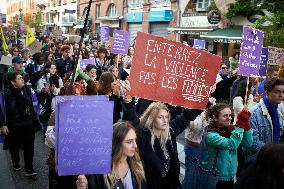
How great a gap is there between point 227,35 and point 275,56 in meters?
11.1

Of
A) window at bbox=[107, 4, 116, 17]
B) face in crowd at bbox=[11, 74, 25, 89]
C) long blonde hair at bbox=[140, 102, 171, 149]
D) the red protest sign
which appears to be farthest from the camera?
window at bbox=[107, 4, 116, 17]

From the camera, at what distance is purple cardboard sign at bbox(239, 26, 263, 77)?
4.62 metres

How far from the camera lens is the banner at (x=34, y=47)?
10938 mm

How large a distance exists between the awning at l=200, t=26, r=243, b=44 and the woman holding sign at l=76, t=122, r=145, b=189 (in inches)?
602

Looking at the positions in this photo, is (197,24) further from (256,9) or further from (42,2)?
(42,2)

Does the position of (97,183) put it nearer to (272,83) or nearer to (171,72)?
(171,72)

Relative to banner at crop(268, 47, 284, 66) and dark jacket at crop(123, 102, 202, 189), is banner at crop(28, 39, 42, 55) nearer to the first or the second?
banner at crop(268, 47, 284, 66)

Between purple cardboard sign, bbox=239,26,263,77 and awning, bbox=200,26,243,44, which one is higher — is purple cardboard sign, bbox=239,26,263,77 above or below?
below

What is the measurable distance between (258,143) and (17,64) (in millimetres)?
5385

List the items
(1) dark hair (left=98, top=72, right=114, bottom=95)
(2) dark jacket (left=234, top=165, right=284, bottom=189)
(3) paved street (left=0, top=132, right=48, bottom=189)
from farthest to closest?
(3) paved street (left=0, top=132, right=48, bottom=189) < (1) dark hair (left=98, top=72, right=114, bottom=95) < (2) dark jacket (left=234, top=165, right=284, bottom=189)

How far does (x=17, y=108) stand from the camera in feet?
17.9

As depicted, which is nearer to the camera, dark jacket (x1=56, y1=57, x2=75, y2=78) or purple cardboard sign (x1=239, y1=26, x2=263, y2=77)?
purple cardboard sign (x1=239, y1=26, x2=263, y2=77)

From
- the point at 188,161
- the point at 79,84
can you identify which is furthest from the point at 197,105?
the point at 79,84

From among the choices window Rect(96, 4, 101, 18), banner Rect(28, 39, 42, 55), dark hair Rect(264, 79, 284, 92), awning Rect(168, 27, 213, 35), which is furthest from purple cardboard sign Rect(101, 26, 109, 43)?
window Rect(96, 4, 101, 18)
